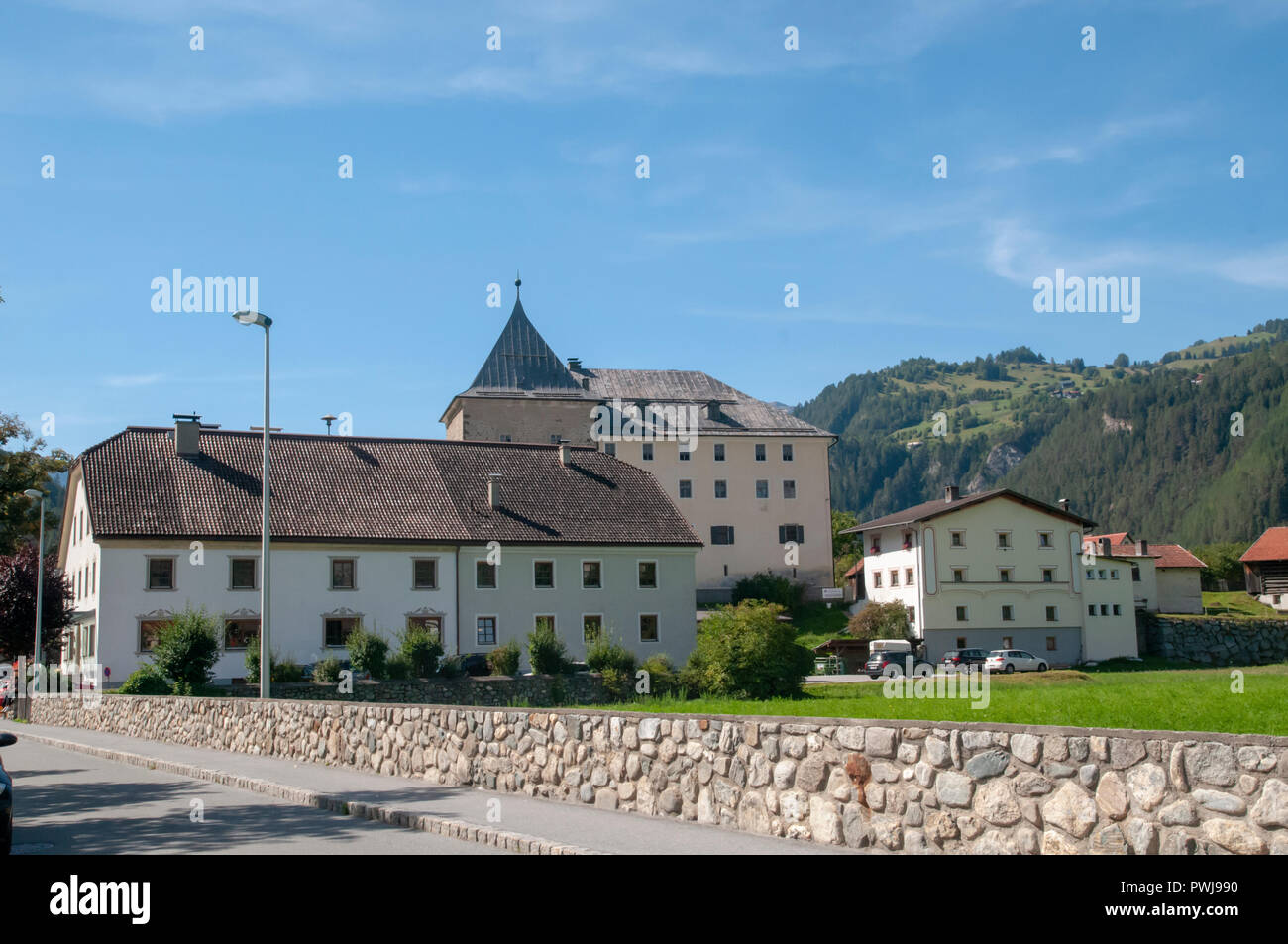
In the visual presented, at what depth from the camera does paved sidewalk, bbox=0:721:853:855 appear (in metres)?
9.72

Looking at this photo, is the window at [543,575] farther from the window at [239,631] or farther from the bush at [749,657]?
the bush at [749,657]

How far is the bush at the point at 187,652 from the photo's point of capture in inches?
1395

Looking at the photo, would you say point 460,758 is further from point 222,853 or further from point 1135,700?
point 1135,700

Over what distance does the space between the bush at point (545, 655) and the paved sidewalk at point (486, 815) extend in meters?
22.6

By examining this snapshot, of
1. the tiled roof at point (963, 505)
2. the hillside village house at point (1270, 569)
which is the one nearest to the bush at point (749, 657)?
the tiled roof at point (963, 505)

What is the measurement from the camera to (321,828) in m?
12.0

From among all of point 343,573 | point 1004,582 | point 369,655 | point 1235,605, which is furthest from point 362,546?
point 1235,605

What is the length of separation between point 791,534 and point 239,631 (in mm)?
48671

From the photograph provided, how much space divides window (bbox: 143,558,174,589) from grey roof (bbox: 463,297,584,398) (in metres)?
41.3

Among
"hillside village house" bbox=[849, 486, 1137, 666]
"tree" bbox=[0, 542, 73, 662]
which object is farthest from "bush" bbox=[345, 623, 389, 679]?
"hillside village house" bbox=[849, 486, 1137, 666]

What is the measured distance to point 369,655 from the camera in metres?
39.6

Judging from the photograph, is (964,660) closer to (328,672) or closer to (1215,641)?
(1215,641)
